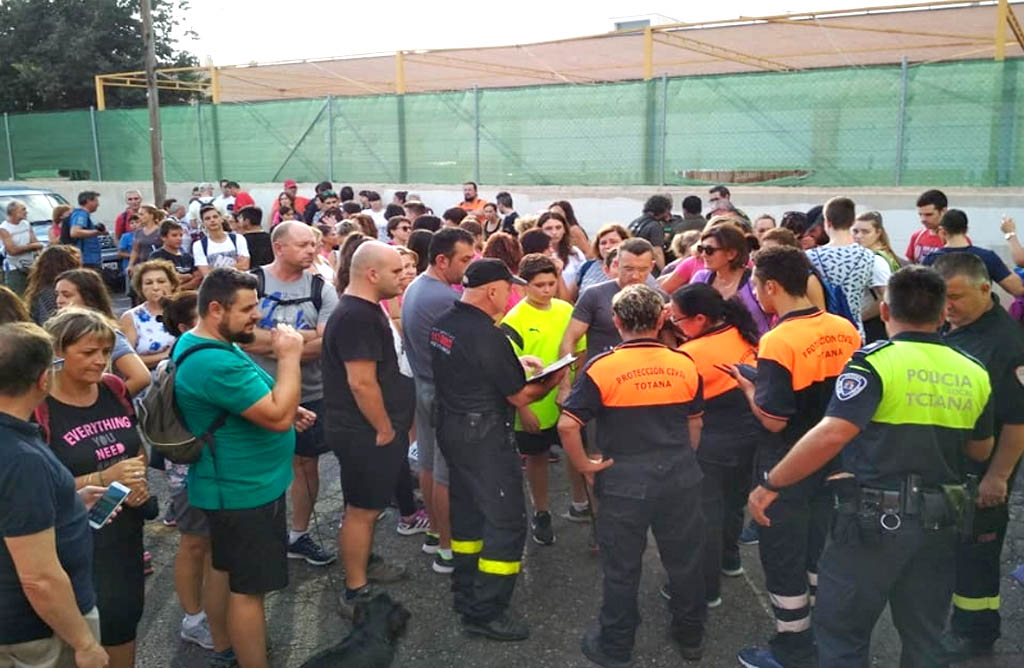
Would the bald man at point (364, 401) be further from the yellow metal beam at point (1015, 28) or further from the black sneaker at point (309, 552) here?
the yellow metal beam at point (1015, 28)

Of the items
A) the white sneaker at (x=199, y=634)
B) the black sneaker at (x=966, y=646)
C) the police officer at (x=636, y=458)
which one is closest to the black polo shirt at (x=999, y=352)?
the black sneaker at (x=966, y=646)

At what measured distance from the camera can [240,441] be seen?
3.36m

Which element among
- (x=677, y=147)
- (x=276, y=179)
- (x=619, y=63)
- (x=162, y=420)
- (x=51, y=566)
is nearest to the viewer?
(x=51, y=566)

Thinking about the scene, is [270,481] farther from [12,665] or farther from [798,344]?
[798,344]

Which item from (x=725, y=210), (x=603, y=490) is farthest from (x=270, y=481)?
(x=725, y=210)

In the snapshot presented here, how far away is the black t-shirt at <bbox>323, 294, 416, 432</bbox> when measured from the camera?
4031 mm

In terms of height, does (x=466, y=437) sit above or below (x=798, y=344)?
below

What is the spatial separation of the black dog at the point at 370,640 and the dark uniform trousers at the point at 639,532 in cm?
99

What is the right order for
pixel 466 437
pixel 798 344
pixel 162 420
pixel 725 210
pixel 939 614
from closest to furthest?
pixel 939 614 < pixel 162 420 < pixel 798 344 < pixel 466 437 < pixel 725 210

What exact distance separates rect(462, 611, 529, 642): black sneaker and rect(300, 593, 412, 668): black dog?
1.51 ft

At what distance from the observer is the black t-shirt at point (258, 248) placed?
8.63 meters

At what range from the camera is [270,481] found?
11.3ft

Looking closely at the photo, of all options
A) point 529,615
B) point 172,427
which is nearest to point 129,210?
point 172,427

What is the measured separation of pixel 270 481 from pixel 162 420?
1.67 ft
